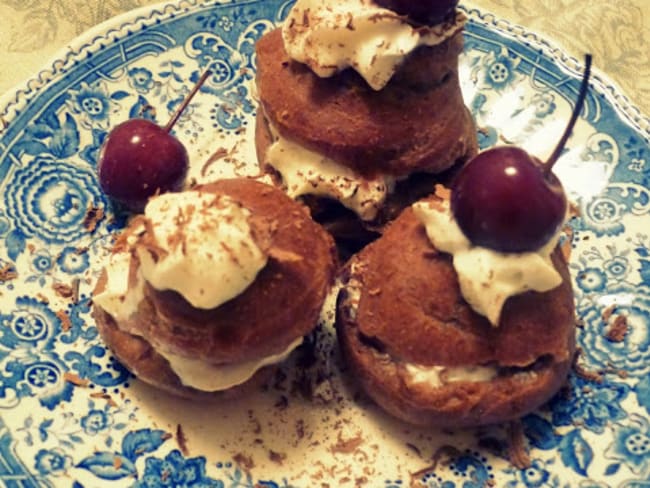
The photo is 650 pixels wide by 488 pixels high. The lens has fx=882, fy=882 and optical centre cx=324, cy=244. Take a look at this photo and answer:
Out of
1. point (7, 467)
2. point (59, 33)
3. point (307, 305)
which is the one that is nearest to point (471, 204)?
point (307, 305)

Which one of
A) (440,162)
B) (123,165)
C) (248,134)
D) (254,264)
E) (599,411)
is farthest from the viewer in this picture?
(248,134)

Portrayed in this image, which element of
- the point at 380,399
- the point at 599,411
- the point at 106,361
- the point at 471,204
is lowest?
the point at 599,411

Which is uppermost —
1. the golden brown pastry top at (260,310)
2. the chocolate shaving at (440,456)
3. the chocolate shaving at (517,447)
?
the golden brown pastry top at (260,310)

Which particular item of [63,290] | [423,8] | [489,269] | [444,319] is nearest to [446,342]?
[444,319]

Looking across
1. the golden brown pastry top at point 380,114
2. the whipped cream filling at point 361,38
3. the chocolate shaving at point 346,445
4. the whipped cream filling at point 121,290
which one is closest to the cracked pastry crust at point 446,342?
the chocolate shaving at point 346,445

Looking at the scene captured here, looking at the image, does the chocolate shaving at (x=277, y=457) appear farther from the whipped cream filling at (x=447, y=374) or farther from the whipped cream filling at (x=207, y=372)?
the whipped cream filling at (x=447, y=374)

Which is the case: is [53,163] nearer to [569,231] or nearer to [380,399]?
[380,399]
